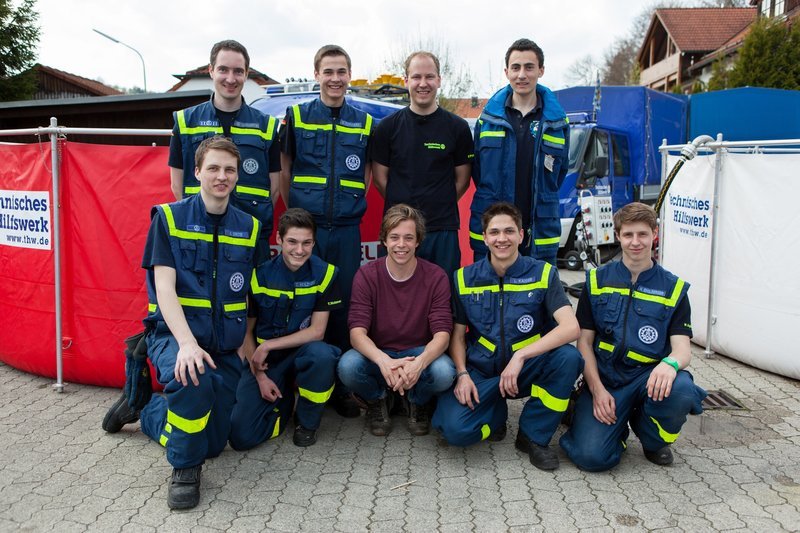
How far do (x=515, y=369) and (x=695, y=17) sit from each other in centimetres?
4323

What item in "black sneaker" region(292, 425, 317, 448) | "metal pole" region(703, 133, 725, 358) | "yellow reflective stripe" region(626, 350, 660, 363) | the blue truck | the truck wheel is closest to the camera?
"yellow reflective stripe" region(626, 350, 660, 363)

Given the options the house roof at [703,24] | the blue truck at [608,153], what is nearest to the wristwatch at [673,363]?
the blue truck at [608,153]

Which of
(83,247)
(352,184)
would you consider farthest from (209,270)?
(83,247)

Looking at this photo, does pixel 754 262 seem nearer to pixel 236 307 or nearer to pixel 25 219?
pixel 236 307

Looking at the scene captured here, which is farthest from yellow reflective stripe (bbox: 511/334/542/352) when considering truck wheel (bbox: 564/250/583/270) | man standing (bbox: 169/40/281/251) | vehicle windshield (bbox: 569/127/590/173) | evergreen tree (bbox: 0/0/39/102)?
evergreen tree (bbox: 0/0/39/102)

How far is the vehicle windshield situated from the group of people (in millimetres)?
Result: 6705

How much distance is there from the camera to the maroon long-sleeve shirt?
4.14 meters

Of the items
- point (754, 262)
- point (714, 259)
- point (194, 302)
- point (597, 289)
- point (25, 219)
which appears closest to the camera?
point (194, 302)

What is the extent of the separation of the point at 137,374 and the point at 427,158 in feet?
7.23

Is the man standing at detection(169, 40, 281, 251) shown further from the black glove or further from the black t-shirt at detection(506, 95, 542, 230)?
the black t-shirt at detection(506, 95, 542, 230)

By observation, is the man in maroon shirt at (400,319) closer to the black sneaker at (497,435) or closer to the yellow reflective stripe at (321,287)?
the yellow reflective stripe at (321,287)

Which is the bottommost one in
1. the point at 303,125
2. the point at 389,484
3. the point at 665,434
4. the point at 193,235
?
the point at 389,484

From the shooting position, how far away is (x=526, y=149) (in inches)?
176

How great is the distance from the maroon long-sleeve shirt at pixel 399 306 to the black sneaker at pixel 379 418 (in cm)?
43
